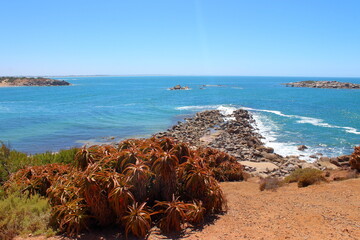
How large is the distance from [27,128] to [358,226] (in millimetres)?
37553

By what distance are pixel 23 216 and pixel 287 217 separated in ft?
21.7

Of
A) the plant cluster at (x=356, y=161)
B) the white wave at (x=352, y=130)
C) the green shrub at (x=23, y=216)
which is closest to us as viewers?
the green shrub at (x=23, y=216)

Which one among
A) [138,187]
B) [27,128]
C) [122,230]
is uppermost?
[138,187]

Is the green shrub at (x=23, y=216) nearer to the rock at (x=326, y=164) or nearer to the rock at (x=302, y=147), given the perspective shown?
the rock at (x=326, y=164)

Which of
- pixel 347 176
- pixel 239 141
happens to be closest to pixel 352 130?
pixel 239 141

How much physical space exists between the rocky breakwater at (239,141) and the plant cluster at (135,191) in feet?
32.8

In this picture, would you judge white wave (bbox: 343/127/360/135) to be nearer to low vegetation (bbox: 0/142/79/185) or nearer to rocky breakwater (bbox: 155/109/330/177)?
rocky breakwater (bbox: 155/109/330/177)

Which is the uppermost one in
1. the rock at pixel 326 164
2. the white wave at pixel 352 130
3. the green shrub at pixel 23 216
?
the green shrub at pixel 23 216

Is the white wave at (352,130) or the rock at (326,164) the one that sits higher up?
the white wave at (352,130)

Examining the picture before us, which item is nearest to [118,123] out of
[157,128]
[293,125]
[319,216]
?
[157,128]

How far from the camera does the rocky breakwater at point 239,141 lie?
61.6 feet

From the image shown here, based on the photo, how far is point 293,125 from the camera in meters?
37.2

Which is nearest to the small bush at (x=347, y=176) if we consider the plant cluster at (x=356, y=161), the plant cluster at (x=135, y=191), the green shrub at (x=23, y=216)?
the plant cluster at (x=356, y=161)

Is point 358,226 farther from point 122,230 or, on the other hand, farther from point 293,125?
point 293,125
